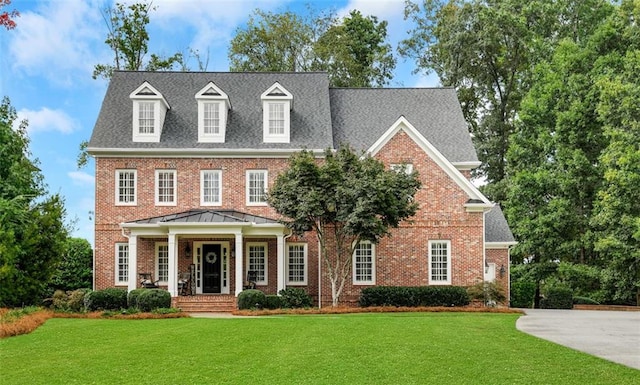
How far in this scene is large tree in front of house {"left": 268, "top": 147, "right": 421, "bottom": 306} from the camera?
2295cm

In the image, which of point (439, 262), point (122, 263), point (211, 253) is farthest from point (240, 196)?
point (439, 262)

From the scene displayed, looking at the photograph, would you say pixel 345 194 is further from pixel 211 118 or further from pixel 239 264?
pixel 211 118

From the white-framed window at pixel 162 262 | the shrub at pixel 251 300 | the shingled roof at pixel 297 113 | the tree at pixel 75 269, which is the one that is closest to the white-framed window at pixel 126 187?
the shingled roof at pixel 297 113

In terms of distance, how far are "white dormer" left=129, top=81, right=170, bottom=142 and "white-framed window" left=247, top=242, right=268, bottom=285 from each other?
6.02 metres

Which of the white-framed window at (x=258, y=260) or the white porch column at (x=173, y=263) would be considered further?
the white-framed window at (x=258, y=260)

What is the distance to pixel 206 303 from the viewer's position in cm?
2497

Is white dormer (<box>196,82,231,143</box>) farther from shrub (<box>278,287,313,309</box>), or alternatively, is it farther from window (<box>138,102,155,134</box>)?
shrub (<box>278,287,313,309</box>)

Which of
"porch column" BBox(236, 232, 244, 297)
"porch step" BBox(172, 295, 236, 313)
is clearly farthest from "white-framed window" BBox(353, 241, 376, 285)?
"porch step" BBox(172, 295, 236, 313)

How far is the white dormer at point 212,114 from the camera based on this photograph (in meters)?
28.2

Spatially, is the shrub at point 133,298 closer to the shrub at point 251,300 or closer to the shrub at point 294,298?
the shrub at point 251,300

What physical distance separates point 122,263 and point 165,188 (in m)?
3.49

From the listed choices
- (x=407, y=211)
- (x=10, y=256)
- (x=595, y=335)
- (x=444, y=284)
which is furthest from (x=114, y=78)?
(x=595, y=335)

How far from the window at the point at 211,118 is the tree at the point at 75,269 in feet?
25.6

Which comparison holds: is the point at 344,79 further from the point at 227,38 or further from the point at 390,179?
the point at 390,179
